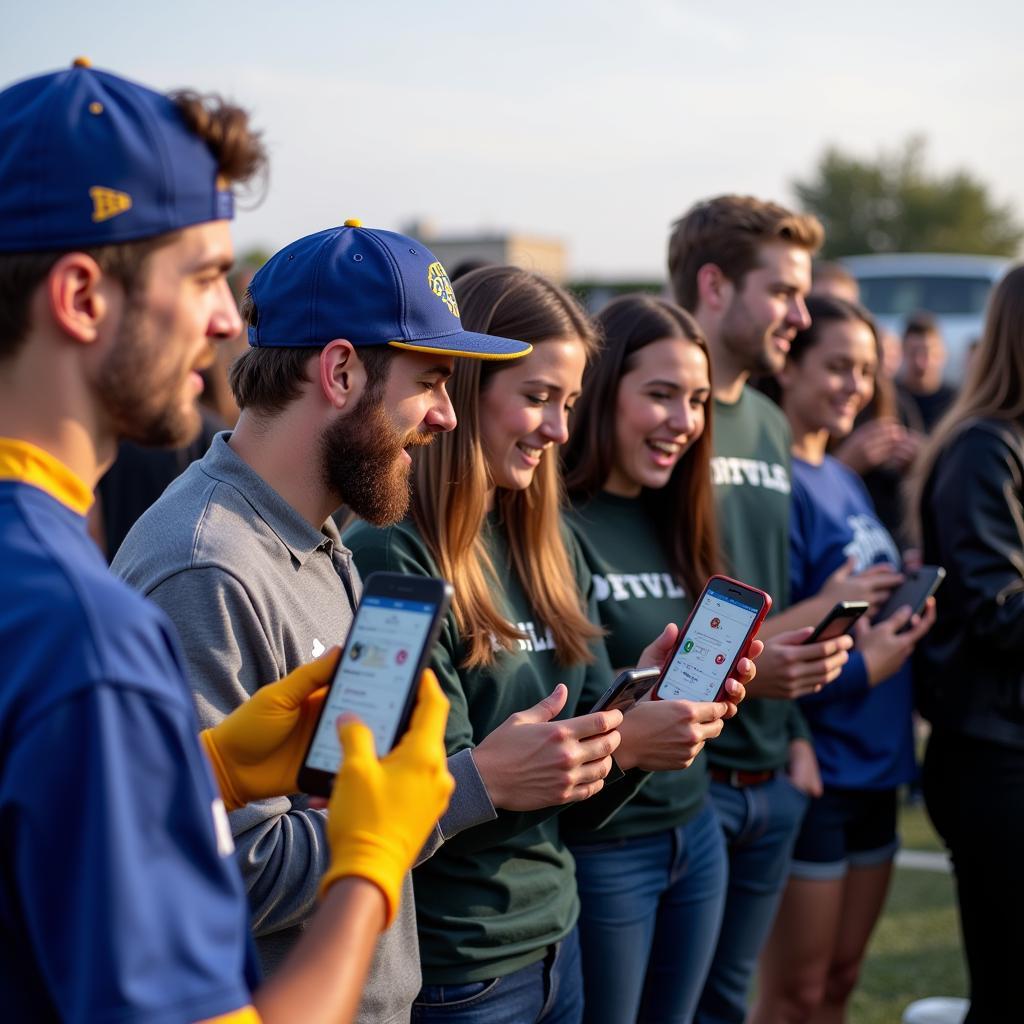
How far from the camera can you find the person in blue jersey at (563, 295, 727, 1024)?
9.89 ft

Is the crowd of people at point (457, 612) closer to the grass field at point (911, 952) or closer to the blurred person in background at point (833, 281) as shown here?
the grass field at point (911, 952)

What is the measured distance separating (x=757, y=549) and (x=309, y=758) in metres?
2.48

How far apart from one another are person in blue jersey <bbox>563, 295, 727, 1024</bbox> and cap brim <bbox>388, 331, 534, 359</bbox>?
0.91 m

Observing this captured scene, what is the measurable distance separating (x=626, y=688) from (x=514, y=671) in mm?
256

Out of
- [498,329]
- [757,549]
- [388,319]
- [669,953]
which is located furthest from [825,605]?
[388,319]

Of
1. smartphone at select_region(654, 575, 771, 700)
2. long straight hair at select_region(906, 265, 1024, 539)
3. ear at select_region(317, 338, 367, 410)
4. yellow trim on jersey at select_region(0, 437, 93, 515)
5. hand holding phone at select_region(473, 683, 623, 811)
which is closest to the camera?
yellow trim on jersey at select_region(0, 437, 93, 515)

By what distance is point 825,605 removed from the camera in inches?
147

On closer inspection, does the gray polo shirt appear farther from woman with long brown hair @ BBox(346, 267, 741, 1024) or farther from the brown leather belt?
the brown leather belt

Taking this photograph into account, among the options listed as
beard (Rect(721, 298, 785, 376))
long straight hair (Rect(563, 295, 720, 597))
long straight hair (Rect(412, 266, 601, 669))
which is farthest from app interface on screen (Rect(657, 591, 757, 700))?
beard (Rect(721, 298, 785, 376))

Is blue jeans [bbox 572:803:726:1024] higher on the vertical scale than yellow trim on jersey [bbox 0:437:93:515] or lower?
lower

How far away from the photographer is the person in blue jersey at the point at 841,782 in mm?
3896

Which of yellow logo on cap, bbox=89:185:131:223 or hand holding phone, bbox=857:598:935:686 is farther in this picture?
hand holding phone, bbox=857:598:935:686

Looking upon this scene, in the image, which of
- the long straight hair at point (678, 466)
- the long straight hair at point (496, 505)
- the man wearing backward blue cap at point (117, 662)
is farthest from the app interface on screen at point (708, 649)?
the man wearing backward blue cap at point (117, 662)

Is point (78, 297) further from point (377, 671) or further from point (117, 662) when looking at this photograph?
point (377, 671)
